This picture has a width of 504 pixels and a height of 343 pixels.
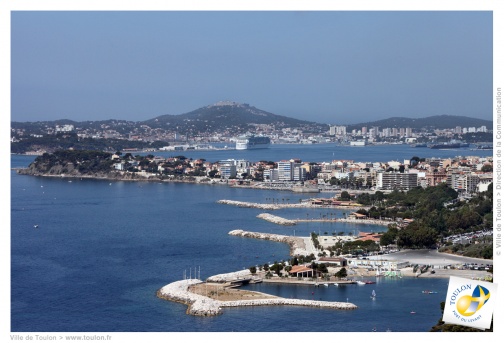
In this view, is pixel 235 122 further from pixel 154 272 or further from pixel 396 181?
pixel 154 272

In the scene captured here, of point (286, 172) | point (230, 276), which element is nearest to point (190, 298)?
point (230, 276)

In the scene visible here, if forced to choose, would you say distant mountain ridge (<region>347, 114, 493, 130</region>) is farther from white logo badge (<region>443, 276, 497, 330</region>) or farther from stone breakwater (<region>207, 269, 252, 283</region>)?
white logo badge (<region>443, 276, 497, 330</region>)

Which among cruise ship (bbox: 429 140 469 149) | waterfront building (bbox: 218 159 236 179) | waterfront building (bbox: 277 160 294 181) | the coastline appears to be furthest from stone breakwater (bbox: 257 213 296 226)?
cruise ship (bbox: 429 140 469 149)

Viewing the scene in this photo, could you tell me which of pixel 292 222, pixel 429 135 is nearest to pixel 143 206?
pixel 292 222

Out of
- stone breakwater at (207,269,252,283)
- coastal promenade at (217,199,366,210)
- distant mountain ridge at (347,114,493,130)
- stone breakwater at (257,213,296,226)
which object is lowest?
stone breakwater at (207,269,252,283)

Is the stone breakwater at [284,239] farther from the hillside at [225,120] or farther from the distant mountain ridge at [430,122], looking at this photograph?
the hillside at [225,120]
